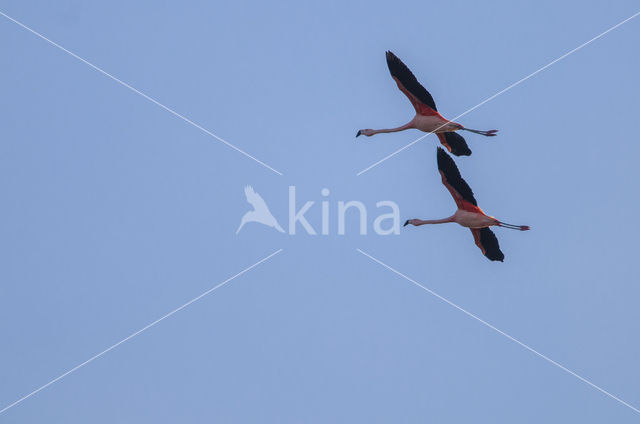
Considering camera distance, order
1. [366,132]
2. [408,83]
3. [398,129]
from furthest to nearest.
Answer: [366,132] → [398,129] → [408,83]

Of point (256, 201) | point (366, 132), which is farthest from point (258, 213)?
point (366, 132)

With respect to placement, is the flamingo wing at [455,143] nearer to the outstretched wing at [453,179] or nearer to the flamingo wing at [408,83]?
the outstretched wing at [453,179]

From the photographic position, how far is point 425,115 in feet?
122

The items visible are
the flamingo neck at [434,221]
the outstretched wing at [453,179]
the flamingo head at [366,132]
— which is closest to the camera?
the outstretched wing at [453,179]

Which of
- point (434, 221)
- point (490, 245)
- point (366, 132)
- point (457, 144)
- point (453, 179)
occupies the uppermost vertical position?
point (366, 132)

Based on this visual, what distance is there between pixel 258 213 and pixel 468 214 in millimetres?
9134

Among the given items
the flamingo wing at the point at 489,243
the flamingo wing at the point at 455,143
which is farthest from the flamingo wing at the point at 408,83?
the flamingo wing at the point at 489,243

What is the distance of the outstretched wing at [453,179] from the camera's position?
123ft

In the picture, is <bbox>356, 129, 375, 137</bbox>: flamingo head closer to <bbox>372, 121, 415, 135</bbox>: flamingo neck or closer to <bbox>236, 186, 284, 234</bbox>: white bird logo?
<bbox>372, 121, 415, 135</bbox>: flamingo neck

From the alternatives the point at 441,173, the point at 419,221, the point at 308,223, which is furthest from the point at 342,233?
the point at 441,173

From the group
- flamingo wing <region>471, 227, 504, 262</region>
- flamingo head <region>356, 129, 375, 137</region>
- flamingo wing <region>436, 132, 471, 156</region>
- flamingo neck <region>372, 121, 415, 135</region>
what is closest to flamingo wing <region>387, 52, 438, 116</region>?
flamingo neck <region>372, 121, 415, 135</region>

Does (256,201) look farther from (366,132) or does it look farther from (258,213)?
(366,132)

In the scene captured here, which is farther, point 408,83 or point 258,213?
point 258,213

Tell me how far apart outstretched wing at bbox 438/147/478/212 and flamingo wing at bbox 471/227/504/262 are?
138cm
